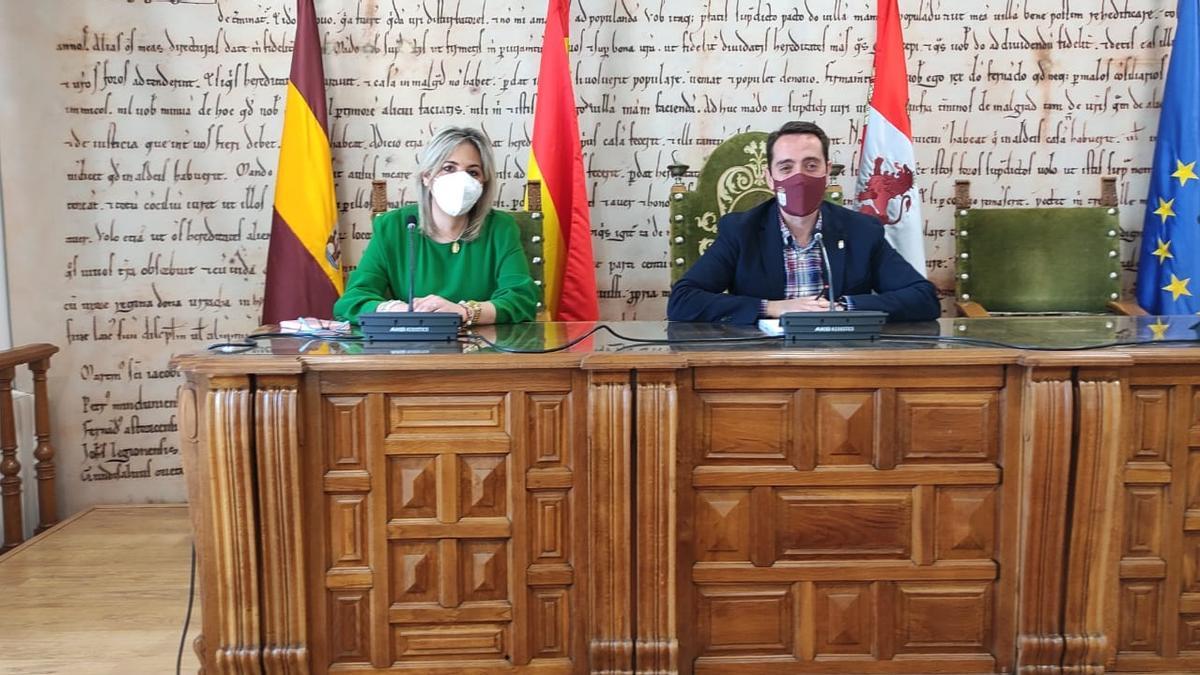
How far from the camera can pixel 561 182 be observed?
3.07 metres

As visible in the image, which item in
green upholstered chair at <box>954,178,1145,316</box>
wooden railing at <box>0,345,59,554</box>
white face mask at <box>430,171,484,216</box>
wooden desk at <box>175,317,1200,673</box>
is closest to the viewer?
wooden desk at <box>175,317,1200,673</box>

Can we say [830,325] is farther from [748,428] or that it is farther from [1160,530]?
[1160,530]

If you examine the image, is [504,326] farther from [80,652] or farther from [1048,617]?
[1048,617]

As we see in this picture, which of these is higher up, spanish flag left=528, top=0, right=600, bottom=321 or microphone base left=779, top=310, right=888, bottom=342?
spanish flag left=528, top=0, right=600, bottom=321

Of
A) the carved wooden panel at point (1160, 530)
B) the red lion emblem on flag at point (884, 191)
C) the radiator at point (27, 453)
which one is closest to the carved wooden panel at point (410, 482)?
the carved wooden panel at point (1160, 530)

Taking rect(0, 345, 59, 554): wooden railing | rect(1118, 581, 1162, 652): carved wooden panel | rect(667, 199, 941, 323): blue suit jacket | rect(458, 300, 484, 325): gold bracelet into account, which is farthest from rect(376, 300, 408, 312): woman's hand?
rect(1118, 581, 1162, 652): carved wooden panel

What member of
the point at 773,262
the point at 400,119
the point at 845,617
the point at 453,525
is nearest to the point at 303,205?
the point at 400,119

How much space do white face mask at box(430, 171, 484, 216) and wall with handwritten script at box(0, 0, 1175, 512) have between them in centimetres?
93

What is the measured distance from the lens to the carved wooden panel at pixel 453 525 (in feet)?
5.33

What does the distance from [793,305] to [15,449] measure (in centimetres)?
244

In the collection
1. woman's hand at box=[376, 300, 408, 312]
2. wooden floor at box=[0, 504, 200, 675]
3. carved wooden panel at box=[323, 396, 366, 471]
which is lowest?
wooden floor at box=[0, 504, 200, 675]

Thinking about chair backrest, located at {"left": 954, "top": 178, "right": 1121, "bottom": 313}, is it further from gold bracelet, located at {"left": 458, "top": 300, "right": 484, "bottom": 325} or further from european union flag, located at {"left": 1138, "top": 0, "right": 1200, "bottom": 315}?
gold bracelet, located at {"left": 458, "top": 300, "right": 484, "bottom": 325}

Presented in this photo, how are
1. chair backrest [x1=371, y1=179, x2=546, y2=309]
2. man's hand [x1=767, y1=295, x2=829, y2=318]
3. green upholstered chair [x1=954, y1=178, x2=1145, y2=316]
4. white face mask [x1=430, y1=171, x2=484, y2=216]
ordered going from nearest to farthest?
1. man's hand [x1=767, y1=295, x2=829, y2=318]
2. white face mask [x1=430, y1=171, x2=484, y2=216]
3. chair backrest [x1=371, y1=179, x2=546, y2=309]
4. green upholstered chair [x1=954, y1=178, x2=1145, y2=316]

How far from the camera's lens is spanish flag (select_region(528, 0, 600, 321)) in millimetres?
3021
